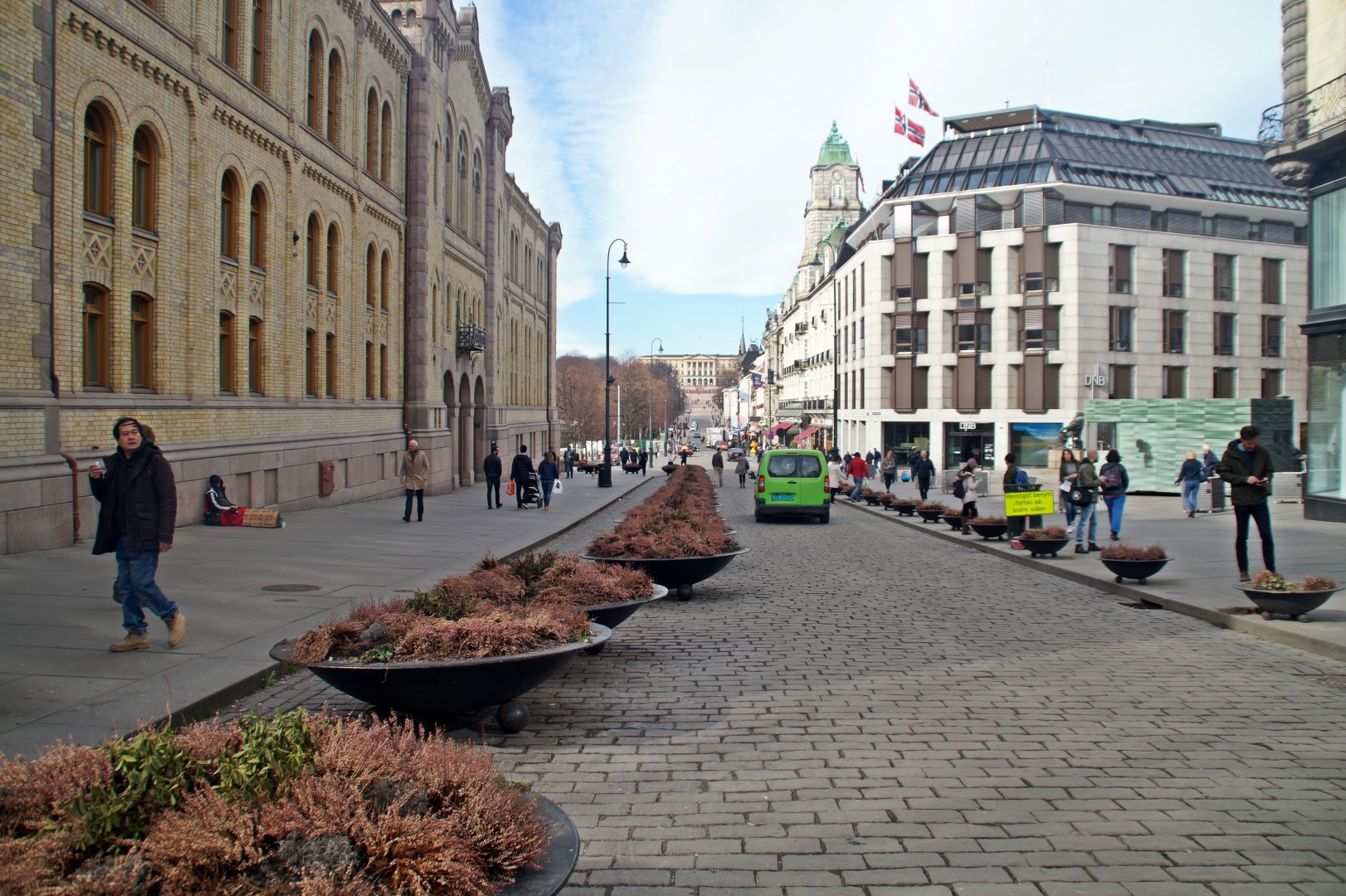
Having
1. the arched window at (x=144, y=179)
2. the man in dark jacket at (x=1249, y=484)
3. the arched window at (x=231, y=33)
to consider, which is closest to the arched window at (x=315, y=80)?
the arched window at (x=231, y=33)

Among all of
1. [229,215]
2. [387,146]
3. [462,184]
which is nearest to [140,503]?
[229,215]

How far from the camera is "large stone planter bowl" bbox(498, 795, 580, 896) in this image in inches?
120

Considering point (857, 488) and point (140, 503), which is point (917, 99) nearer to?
point (857, 488)

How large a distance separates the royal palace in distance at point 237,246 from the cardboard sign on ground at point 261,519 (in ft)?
3.24

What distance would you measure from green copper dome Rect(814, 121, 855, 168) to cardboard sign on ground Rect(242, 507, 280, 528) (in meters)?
108

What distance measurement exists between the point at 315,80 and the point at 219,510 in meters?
14.0

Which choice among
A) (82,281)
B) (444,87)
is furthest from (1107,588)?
(444,87)

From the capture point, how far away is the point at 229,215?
21375 mm

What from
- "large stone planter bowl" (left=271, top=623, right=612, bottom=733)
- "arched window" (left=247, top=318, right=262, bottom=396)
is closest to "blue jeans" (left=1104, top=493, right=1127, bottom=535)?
"large stone planter bowl" (left=271, top=623, right=612, bottom=733)

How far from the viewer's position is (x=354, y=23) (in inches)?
1136

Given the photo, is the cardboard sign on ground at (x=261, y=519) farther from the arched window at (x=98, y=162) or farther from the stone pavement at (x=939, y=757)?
the stone pavement at (x=939, y=757)

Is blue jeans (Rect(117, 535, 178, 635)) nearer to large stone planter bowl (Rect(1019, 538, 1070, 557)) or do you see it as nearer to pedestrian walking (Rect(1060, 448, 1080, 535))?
large stone planter bowl (Rect(1019, 538, 1070, 557))

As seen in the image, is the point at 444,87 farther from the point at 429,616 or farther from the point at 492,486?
the point at 429,616

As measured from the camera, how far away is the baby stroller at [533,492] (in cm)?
2809
